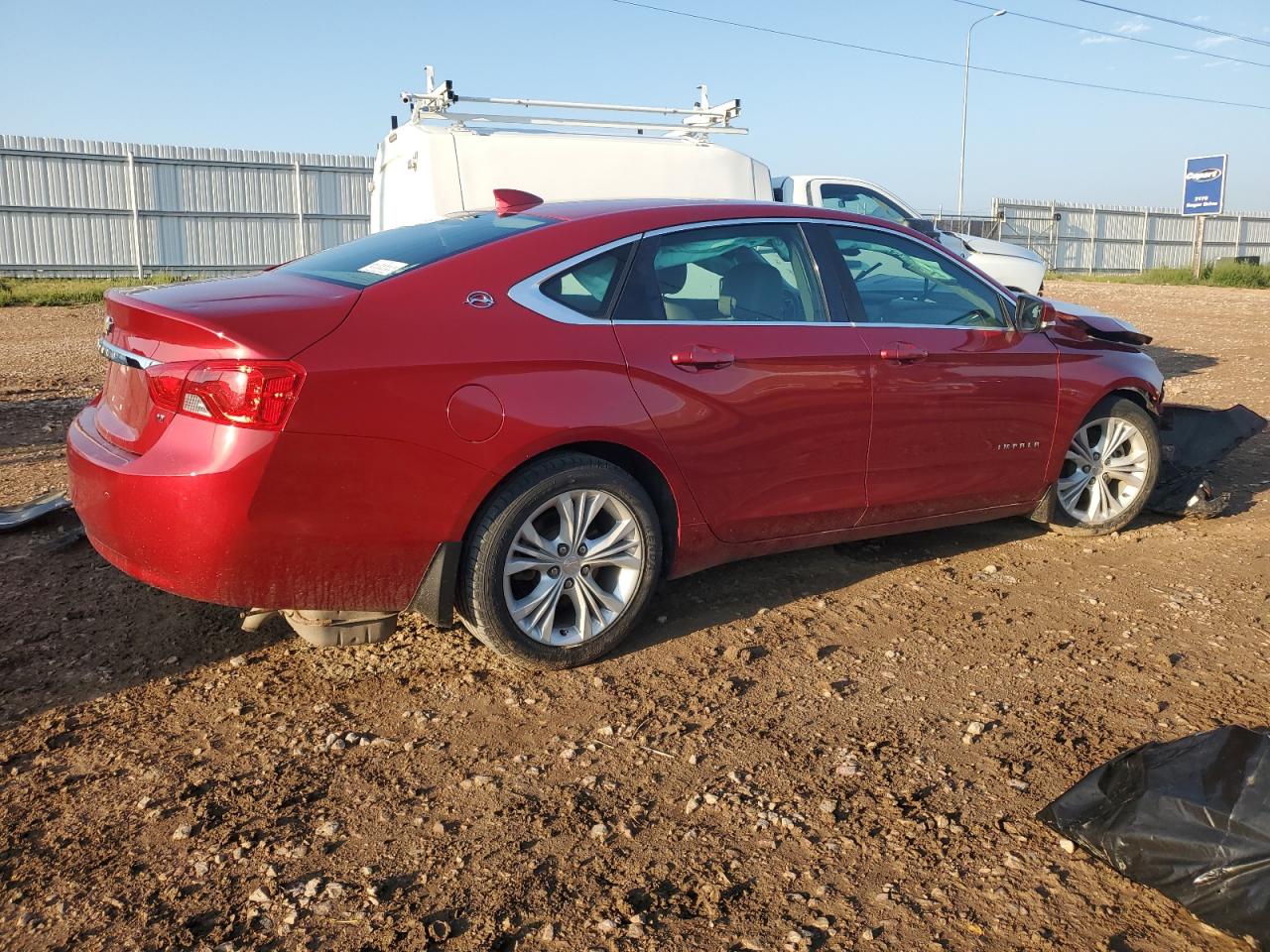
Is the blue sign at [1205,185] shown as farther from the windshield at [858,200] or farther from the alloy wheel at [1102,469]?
the alloy wheel at [1102,469]

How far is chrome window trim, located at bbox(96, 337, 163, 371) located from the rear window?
2.20 ft

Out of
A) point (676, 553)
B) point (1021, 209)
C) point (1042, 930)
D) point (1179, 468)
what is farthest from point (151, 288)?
point (1021, 209)

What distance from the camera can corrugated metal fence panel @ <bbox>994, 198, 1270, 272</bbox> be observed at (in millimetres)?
36188

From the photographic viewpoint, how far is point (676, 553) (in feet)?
13.7

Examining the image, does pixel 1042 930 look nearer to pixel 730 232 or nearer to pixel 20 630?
pixel 730 232

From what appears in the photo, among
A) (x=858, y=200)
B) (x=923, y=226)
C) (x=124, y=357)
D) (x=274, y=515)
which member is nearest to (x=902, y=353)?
(x=274, y=515)

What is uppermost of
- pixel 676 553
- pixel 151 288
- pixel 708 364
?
pixel 151 288

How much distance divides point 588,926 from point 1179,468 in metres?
5.07

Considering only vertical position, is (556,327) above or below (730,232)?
below

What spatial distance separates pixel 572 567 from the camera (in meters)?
3.90

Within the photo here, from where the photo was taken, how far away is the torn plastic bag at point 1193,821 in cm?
253

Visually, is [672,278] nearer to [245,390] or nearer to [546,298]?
[546,298]

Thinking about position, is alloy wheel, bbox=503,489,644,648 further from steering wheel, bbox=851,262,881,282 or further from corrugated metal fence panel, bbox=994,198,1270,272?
corrugated metal fence panel, bbox=994,198,1270,272

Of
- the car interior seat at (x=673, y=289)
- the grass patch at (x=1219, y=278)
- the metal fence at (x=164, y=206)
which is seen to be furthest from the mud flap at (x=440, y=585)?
the grass patch at (x=1219, y=278)
